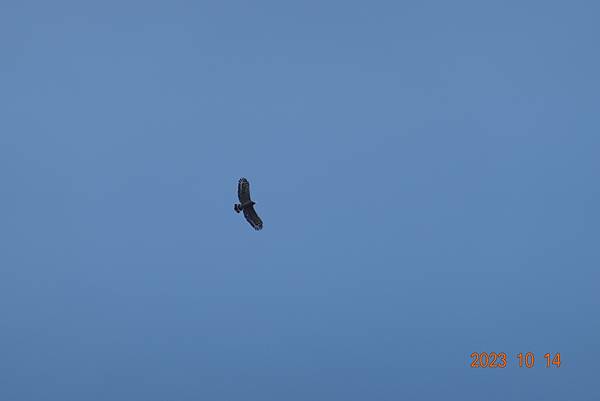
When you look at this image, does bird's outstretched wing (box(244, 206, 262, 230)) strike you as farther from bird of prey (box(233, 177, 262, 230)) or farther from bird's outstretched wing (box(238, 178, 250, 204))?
bird's outstretched wing (box(238, 178, 250, 204))

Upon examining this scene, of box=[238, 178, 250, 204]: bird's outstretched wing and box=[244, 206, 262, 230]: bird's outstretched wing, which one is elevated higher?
box=[238, 178, 250, 204]: bird's outstretched wing

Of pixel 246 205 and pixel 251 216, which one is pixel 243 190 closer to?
pixel 246 205

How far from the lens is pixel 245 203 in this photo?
25.8 meters

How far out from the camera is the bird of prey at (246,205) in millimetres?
25547

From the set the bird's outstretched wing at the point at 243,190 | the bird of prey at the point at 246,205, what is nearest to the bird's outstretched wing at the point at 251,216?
the bird of prey at the point at 246,205

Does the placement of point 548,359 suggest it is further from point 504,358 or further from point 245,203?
point 245,203

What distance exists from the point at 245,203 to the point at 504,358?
793 inches

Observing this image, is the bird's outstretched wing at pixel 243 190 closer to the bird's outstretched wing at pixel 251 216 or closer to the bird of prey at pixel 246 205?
the bird of prey at pixel 246 205

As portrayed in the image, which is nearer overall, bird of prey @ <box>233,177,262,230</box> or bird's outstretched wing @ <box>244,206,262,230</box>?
bird of prey @ <box>233,177,262,230</box>

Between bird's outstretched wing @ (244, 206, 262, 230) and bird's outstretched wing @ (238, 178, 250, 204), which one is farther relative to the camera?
bird's outstretched wing @ (244, 206, 262, 230)

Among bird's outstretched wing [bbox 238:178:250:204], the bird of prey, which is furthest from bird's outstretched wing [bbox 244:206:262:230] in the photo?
bird's outstretched wing [bbox 238:178:250:204]

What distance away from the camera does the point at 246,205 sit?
2583cm

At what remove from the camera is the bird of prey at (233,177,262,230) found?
83.8 ft

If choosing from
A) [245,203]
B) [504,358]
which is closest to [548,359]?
[504,358]
